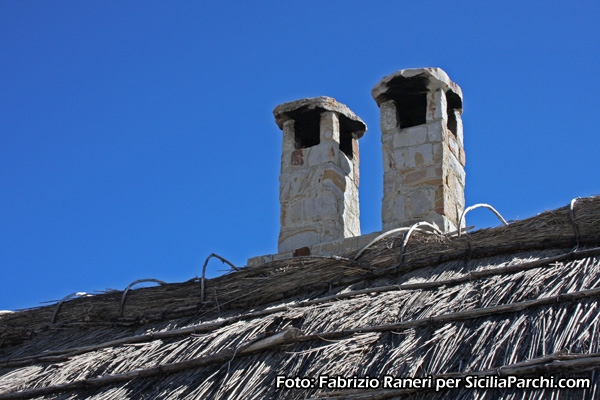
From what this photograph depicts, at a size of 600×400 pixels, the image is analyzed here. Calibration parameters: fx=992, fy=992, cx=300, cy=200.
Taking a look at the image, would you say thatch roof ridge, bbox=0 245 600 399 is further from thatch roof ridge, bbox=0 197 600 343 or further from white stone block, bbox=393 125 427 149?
white stone block, bbox=393 125 427 149

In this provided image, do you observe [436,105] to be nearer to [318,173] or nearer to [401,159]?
[401,159]

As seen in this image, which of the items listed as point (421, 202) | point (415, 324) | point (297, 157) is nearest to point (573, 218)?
point (415, 324)

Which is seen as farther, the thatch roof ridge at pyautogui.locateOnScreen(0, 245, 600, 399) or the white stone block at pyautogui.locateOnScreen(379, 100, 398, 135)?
the white stone block at pyautogui.locateOnScreen(379, 100, 398, 135)

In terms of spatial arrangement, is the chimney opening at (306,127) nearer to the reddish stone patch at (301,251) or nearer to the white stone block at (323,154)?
the white stone block at (323,154)

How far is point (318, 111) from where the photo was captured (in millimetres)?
6215

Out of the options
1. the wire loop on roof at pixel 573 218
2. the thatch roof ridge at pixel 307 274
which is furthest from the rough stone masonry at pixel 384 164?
the wire loop on roof at pixel 573 218

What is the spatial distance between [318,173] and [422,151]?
694mm

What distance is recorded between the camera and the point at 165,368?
4.02 metres

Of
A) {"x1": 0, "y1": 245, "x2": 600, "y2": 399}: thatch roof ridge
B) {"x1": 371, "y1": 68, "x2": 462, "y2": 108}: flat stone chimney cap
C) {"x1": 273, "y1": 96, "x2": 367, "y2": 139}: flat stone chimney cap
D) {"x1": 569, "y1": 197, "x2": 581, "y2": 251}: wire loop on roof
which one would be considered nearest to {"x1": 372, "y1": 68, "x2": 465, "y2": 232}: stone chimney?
{"x1": 371, "y1": 68, "x2": 462, "y2": 108}: flat stone chimney cap

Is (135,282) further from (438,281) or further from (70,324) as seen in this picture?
(438,281)

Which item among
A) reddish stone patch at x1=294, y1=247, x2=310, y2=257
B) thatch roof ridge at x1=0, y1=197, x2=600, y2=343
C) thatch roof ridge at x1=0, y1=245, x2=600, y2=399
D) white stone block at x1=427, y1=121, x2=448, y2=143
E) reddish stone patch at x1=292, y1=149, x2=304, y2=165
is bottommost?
thatch roof ridge at x1=0, y1=245, x2=600, y2=399

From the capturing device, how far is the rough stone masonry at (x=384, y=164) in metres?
5.56

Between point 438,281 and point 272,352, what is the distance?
28.3 inches

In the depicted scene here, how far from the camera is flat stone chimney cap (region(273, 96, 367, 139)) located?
615 centimetres
